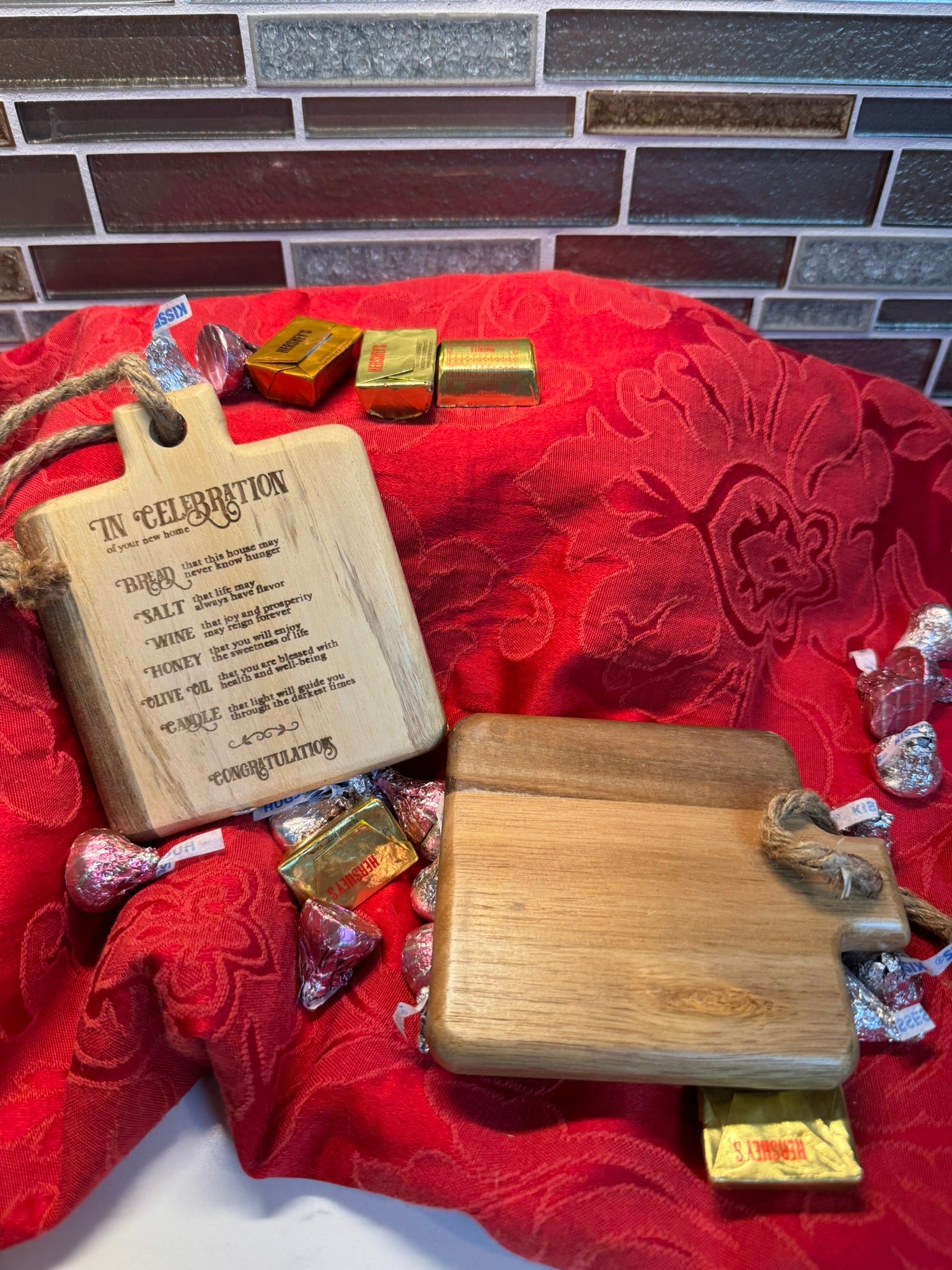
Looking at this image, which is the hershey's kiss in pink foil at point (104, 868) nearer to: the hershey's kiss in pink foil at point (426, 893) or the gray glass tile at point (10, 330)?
the hershey's kiss in pink foil at point (426, 893)

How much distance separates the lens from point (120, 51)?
0.81 meters

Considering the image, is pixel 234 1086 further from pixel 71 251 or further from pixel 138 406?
pixel 71 251

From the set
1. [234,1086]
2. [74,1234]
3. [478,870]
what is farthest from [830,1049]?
[74,1234]

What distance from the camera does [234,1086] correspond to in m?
0.57

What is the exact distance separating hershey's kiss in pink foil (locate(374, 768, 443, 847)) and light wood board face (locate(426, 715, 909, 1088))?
0.17ft

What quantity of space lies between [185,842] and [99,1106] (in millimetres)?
181

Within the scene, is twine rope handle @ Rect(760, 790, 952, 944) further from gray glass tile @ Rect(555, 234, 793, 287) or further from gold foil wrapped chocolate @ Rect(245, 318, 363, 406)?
gray glass tile @ Rect(555, 234, 793, 287)

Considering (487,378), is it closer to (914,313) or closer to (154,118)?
(154,118)

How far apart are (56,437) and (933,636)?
0.80 metres

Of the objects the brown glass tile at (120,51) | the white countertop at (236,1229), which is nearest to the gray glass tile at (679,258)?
the brown glass tile at (120,51)

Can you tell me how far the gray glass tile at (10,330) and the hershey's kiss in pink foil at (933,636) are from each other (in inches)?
40.1

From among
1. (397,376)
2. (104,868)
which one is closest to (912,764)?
(397,376)

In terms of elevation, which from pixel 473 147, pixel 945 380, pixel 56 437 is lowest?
pixel 945 380

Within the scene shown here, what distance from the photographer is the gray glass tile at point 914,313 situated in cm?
104
